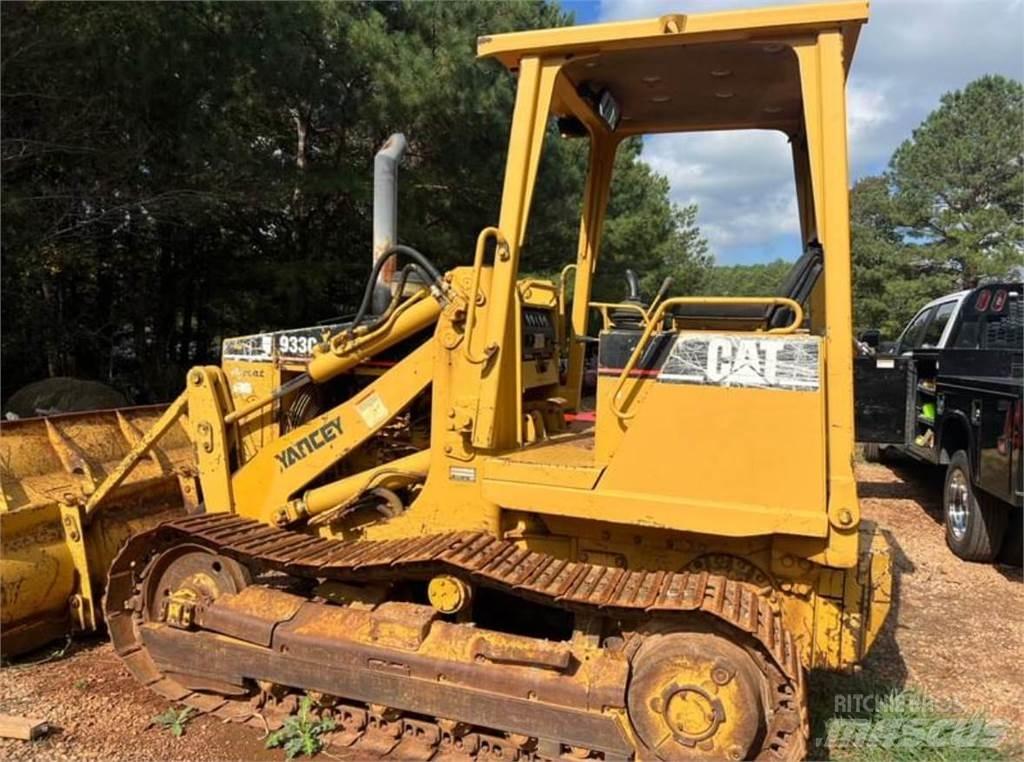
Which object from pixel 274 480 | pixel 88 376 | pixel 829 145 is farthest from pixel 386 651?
pixel 88 376

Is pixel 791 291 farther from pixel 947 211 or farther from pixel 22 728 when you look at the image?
pixel 947 211

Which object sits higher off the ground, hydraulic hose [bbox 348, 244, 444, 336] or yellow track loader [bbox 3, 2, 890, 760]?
hydraulic hose [bbox 348, 244, 444, 336]

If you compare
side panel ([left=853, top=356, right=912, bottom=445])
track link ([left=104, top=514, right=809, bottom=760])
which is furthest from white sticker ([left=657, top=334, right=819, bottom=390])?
side panel ([left=853, top=356, right=912, bottom=445])

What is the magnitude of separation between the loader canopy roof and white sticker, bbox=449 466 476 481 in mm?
1781

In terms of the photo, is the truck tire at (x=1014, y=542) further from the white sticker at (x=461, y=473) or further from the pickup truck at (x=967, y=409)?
the white sticker at (x=461, y=473)

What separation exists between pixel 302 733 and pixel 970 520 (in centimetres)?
561

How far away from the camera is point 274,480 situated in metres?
4.18

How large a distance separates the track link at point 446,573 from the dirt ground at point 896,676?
0.59 ft

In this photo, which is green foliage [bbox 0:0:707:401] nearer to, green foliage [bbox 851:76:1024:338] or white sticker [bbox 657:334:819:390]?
white sticker [bbox 657:334:819:390]

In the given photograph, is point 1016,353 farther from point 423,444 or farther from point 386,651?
point 386,651

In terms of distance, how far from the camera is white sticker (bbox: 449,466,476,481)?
12.0ft

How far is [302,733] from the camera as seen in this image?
3457 millimetres

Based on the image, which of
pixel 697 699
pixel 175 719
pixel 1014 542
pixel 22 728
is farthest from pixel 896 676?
pixel 22 728

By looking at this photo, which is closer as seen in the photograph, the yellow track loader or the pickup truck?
the yellow track loader
